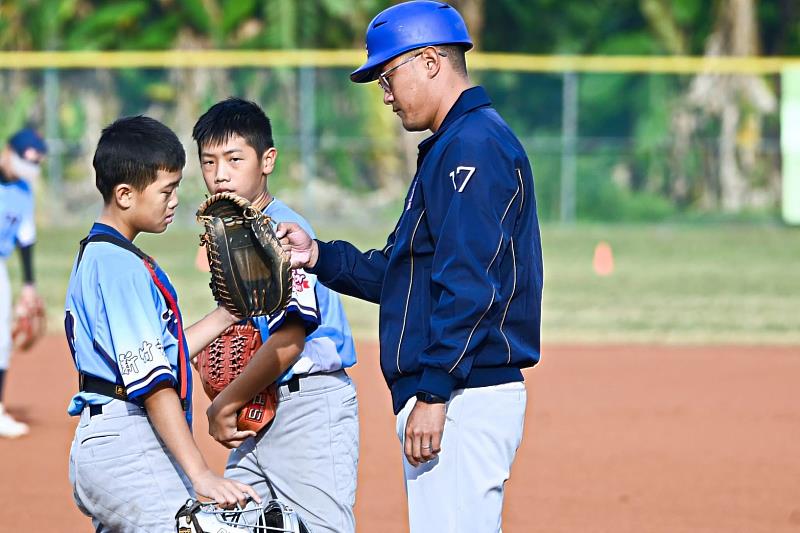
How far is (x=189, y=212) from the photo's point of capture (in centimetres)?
→ 2084

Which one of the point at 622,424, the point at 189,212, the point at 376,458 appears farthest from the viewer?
the point at 189,212

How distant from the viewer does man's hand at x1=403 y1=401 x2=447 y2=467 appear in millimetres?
3330

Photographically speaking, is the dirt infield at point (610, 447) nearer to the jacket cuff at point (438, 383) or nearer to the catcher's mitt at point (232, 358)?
the catcher's mitt at point (232, 358)

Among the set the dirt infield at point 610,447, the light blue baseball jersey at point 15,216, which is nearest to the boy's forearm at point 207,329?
the dirt infield at point 610,447

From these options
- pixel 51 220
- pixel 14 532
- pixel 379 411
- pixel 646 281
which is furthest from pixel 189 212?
pixel 14 532

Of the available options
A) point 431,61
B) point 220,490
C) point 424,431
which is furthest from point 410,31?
point 220,490

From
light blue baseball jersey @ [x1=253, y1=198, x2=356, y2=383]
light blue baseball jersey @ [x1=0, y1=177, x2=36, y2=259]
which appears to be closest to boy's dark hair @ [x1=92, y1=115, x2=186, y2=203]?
light blue baseball jersey @ [x1=253, y1=198, x2=356, y2=383]

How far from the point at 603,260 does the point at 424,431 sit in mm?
14312

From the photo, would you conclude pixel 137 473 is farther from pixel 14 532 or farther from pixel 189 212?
pixel 189 212

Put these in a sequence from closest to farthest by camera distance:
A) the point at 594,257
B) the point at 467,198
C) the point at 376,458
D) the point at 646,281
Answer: the point at 467,198, the point at 376,458, the point at 646,281, the point at 594,257

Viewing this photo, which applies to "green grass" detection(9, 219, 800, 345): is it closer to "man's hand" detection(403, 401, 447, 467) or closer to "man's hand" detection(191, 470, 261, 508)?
"man's hand" detection(403, 401, 447, 467)

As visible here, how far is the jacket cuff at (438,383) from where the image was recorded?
3295 mm

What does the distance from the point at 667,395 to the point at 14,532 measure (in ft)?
16.7

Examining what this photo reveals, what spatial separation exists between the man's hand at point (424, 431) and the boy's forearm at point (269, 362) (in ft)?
2.14
